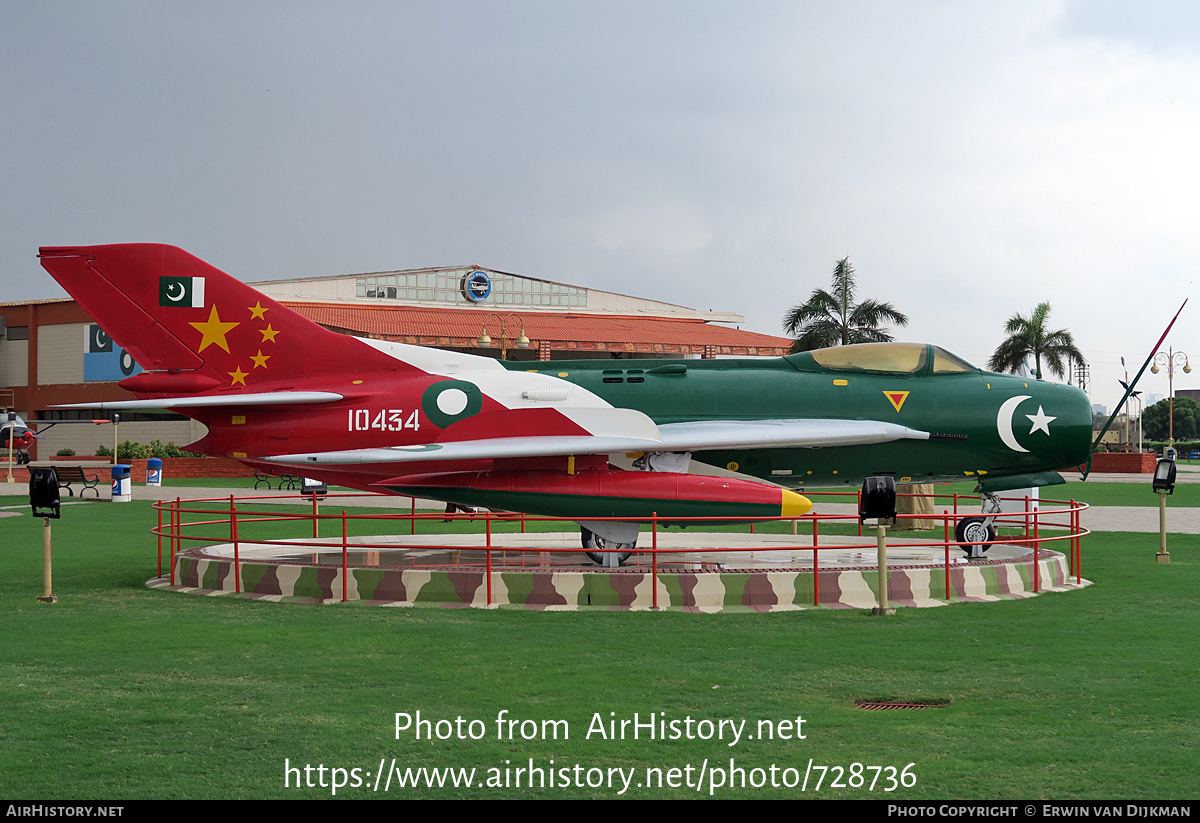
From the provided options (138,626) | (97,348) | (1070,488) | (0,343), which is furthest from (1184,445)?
(138,626)

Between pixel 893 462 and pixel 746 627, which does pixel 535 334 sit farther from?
pixel 746 627

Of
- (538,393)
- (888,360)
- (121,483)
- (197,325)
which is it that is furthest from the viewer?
(121,483)

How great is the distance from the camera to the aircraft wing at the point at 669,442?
1427 centimetres

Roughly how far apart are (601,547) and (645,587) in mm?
2182

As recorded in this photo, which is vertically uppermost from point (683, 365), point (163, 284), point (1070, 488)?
point (163, 284)

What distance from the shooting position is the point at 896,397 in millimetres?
15570

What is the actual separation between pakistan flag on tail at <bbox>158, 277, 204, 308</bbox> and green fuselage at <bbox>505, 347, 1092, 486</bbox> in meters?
4.78

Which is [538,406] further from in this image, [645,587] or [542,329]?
[542,329]

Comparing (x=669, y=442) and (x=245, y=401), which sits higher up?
(x=245, y=401)

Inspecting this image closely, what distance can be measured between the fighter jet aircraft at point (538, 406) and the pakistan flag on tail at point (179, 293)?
0.07 feet

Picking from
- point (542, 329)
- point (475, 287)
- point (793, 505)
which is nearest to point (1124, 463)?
point (542, 329)

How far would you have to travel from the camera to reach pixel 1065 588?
Answer: 14836mm

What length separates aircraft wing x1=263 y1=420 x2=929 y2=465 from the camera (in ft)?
46.8
